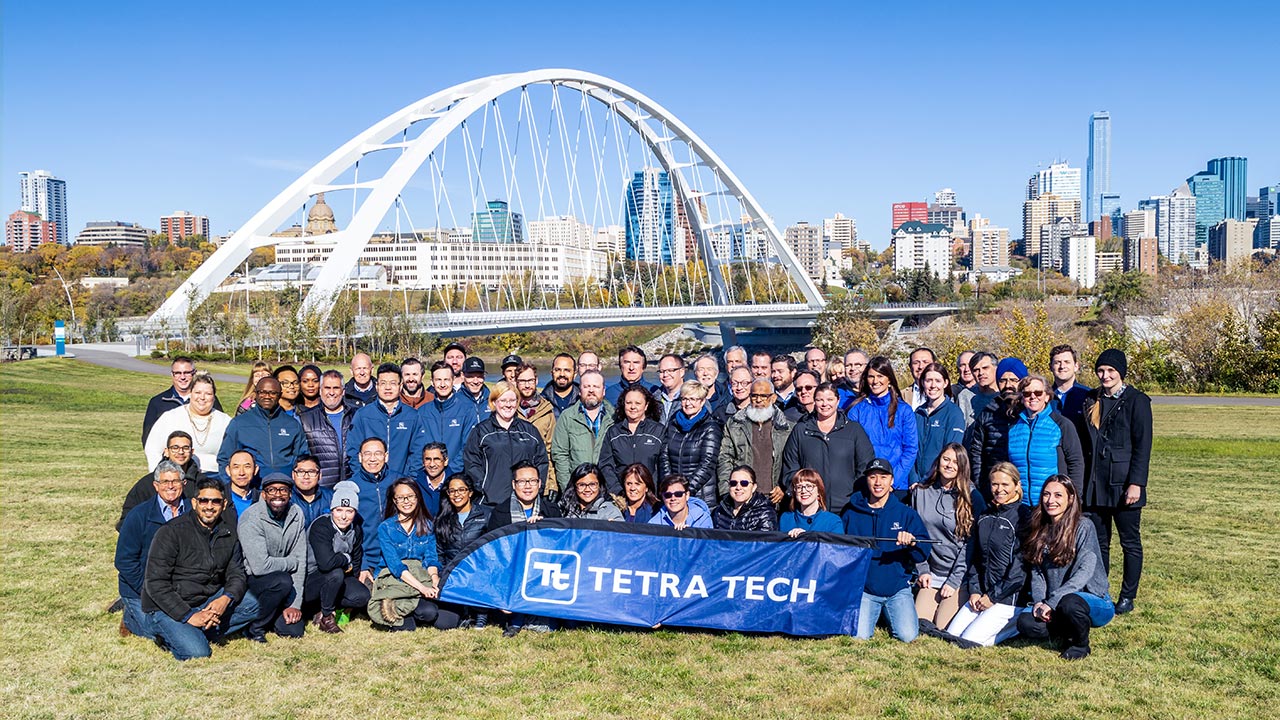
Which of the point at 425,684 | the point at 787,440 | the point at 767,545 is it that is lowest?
the point at 425,684

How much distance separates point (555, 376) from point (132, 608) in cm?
358

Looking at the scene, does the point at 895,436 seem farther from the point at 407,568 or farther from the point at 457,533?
the point at 407,568

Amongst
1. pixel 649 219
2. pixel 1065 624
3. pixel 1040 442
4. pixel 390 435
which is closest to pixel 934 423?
pixel 1040 442

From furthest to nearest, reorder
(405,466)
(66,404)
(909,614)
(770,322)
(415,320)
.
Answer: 1. (770,322)
2. (415,320)
3. (66,404)
4. (405,466)
5. (909,614)

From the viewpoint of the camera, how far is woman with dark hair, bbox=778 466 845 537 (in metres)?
6.95

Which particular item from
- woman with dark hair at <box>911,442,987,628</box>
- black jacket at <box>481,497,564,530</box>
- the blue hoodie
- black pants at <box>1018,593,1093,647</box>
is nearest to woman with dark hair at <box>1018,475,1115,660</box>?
black pants at <box>1018,593,1093,647</box>

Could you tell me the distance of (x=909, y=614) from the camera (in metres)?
6.75

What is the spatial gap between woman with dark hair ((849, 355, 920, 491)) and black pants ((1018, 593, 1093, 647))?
1.47 metres

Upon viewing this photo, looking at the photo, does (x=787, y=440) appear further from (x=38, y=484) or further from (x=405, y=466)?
(x=38, y=484)

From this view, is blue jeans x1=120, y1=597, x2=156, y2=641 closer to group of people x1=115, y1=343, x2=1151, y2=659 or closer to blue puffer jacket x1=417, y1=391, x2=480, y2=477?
group of people x1=115, y1=343, x2=1151, y2=659

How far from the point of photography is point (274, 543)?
22.7 feet

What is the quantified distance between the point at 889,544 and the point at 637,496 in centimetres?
171

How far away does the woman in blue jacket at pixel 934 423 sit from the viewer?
782 centimetres

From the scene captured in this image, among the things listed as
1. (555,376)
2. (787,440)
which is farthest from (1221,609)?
(555,376)
